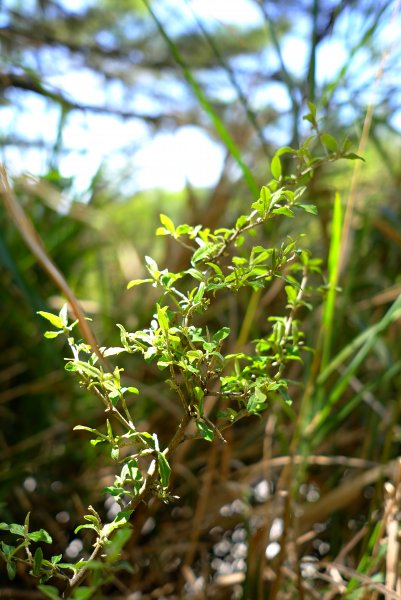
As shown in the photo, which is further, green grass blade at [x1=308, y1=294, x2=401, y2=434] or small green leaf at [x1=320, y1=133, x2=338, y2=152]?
green grass blade at [x1=308, y1=294, x2=401, y2=434]

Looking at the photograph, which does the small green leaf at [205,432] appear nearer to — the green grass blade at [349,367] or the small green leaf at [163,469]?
the small green leaf at [163,469]

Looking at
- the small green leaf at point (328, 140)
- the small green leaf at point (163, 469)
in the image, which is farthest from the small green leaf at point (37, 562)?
the small green leaf at point (328, 140)

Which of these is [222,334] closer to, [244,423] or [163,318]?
[163,318]

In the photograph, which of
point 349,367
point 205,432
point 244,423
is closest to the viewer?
point 205,432

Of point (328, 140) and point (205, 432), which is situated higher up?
point (328, 140)

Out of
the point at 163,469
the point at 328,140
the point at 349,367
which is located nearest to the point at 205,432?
the point at 163,469

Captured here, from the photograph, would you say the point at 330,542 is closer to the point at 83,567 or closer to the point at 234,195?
the point at 83,567

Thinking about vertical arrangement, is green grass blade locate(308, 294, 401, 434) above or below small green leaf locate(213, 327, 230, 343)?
below

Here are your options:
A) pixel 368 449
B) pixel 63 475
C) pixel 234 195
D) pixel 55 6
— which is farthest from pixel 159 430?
pixel 55 6

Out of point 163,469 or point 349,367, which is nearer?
point 163,469

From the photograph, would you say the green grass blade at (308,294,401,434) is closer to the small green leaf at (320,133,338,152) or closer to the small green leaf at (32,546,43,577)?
the small green leaf at (320,133,338,152)

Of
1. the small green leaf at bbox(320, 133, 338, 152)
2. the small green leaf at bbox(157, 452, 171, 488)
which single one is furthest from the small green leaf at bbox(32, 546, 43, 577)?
the small green leaf at bbox(320, 133, 338, 152)
